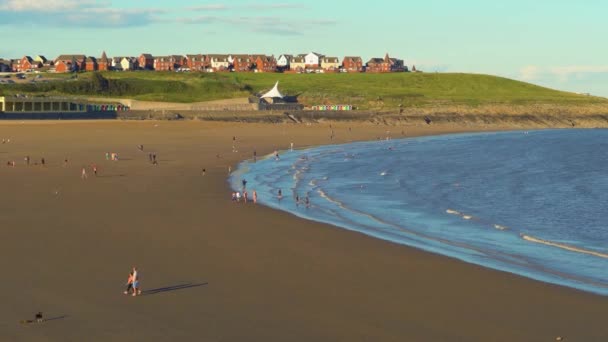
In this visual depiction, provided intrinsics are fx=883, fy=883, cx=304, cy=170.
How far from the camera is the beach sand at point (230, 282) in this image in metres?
23.5

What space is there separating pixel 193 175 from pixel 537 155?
42.2 m

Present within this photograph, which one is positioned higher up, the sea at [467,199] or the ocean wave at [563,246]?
the ocean wave at [563,246]

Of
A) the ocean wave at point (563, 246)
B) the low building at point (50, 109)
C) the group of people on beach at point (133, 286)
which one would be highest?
the group of people on beach at point (133, 286)

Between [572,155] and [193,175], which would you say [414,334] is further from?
[572,155]

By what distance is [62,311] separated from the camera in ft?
79.7

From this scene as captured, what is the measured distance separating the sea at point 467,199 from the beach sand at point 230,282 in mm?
2637

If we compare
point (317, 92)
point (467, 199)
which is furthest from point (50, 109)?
point (467, 199)

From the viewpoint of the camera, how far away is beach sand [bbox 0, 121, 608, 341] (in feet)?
77.0

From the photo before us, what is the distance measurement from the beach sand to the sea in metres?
2.64

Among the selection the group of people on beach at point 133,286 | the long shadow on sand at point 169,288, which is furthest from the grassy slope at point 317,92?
the group of people on beach at point 133,286

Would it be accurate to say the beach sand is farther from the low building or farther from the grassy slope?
the grassy slope

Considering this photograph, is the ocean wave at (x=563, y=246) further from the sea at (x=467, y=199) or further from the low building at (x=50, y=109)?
the low building at (x=50, y=109)

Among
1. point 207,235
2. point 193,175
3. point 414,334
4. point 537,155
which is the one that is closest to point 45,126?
point 193,175

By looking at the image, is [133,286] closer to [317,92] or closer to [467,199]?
[467,199]
